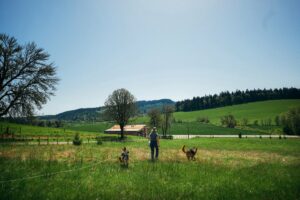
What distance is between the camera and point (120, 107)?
64.8 meters

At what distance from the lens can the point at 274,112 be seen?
139000 mm

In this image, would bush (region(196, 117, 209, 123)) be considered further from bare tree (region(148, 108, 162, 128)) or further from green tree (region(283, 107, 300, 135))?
bare tree (region(148, 108, 162, 128))

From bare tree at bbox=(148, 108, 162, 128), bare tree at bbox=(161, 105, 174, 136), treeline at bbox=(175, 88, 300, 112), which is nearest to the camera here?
bare tree at bbox=(148, 108, 162, 128)

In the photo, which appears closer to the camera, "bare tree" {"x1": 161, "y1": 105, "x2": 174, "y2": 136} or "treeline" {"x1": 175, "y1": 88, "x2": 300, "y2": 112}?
"bare tree" {"x1": 161, "y1": 105, "x2": 174, "y2": 136}

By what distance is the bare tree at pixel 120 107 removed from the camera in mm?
64812

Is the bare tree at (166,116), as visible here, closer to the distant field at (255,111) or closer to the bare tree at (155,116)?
the bare tree at (155,116)

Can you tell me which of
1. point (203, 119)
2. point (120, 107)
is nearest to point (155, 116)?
point (120, 107)

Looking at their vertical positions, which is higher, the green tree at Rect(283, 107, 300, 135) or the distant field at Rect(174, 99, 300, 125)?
the distant field at Rect(174, 99, 300, 125)

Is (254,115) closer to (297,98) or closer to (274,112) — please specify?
(274,112)

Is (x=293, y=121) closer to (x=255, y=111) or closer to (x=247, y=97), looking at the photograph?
(x=255, y=111)

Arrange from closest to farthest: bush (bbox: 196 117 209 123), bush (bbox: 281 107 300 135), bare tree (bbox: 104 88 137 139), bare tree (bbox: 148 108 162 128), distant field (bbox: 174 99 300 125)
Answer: bare tree (bbox: 104 88 137 139), bush (bbox: 281 107 300 135), bare tree (bbox: 148 108 162 128), distant field (bbox: 174 99 300 125), bush (bbox: 196 117 209 123)

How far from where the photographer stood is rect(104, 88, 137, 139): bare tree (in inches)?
2552

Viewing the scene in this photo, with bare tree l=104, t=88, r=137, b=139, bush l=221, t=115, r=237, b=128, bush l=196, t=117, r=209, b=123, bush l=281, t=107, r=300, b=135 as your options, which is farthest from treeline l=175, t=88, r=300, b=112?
bare tree l=104, t=88, r=137, b=139

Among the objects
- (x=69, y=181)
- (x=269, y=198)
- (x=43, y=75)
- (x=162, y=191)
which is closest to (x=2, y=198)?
(x=69, y=181)
